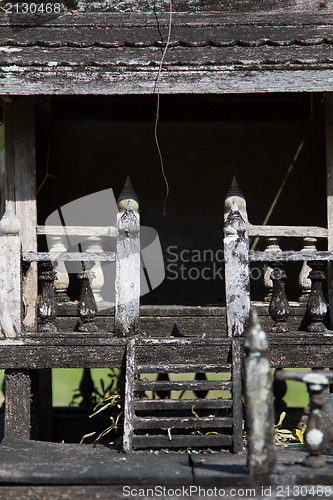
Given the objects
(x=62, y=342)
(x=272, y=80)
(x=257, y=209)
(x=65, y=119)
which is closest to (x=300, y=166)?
(x=257, y=209)

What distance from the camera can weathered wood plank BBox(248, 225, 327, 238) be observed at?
6.52 m

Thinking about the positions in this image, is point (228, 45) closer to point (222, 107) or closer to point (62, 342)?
point (222, 107)

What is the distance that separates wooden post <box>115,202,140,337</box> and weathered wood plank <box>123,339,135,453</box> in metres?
0.19

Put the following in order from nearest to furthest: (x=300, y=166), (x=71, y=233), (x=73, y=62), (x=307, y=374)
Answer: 1. (x=307, y=374)
2. (x=73, y=62)
3. (x=71, y=233)
4. (x=300, y=166)

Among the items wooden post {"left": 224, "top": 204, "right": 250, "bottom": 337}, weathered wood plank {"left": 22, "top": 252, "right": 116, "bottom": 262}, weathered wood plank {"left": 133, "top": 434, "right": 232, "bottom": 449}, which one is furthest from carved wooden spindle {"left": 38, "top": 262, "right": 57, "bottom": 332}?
wooden post {"left": 224, "top": 204, "right": 250, "bottom": 337}

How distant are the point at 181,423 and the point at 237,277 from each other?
4.80 ft

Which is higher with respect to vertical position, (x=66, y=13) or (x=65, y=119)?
(x=66, y=13)

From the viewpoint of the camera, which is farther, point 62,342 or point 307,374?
point 62,342

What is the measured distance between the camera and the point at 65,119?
29.2 ft

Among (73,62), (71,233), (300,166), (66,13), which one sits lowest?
(71,233)

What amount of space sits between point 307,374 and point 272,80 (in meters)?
3.17

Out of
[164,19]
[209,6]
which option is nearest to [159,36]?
[164,19]

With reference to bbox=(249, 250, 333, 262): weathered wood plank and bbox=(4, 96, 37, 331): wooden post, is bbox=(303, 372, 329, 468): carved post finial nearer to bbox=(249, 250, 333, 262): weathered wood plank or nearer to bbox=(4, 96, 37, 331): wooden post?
bbox=(249, 250, 333, 262): weathered wood plank

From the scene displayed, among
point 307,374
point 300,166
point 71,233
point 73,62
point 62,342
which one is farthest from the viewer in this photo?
point 300,166
